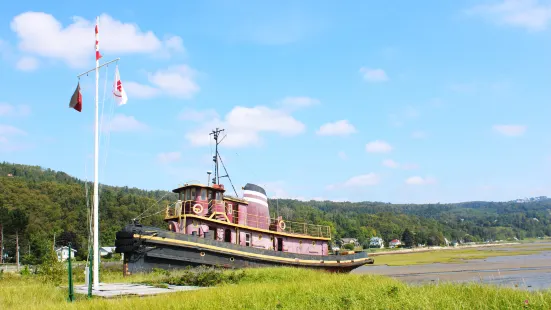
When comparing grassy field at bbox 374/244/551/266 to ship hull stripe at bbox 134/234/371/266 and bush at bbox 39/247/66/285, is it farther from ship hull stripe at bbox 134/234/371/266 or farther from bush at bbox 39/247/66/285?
bush at bbox 39/247/66/285

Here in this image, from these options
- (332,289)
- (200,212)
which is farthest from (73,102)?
(332,289)

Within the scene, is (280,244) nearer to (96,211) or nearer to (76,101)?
(96,211)

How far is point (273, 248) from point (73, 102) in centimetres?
→ 1513

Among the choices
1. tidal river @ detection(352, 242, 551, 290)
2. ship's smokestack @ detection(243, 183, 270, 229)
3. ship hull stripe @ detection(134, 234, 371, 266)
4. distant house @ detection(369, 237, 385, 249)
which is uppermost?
ship's smokestack @ detection(243, 183, 270, 229)

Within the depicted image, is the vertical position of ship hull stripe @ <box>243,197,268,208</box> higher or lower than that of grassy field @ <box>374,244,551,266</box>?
higher

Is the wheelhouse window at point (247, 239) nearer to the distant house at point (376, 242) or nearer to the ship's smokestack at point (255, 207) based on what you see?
the ship's smokestack at point (255, 207)

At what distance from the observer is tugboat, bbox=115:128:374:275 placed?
67.5ft

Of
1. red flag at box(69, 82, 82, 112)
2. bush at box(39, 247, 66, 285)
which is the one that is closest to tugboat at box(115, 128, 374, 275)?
bush at box(39, 247, 66, 285)

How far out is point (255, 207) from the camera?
26938mm

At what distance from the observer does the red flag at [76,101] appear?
15953mm

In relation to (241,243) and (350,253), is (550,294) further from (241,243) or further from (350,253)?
(350,253)

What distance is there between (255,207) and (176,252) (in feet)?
22.9

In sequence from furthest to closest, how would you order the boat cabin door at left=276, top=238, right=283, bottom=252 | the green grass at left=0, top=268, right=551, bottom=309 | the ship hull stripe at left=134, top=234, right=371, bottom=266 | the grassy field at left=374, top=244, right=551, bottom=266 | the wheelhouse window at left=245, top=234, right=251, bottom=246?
the grassy field at left=374, top=244, right=551, bottom=266 < the boat cabin door at left=276, top=238, right=283, bottom=252 < the wheelhouse window at left=245, top=234, right=251, bottom=246 < the ship hull stripe at left=134, top=234, right=371, bottom=266 < the green grass at left=0, top=268, right=551, bottom=309

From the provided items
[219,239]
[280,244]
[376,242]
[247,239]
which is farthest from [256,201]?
[376,242]
